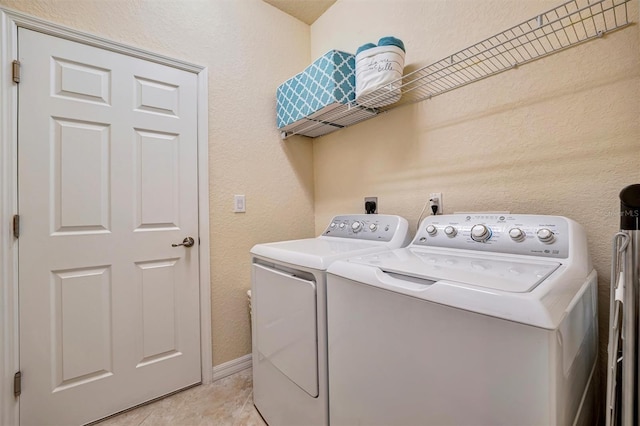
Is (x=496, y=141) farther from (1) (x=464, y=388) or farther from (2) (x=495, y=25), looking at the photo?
(1) (x=464, y=388)

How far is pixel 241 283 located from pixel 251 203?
55 cm

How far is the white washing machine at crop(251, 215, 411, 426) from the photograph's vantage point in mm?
1076

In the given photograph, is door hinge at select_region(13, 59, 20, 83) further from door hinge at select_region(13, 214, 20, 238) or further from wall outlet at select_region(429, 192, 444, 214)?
wall outlet at select_region(429, 192, 444, 214)

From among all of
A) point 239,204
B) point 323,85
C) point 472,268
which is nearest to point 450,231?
point 472,268

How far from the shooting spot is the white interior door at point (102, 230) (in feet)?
4.40

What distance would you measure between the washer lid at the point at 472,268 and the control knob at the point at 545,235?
0.31 feet

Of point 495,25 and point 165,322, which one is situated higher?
point 495,25

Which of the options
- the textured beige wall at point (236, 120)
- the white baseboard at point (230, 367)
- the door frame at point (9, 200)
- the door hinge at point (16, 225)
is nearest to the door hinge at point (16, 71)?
the door frame at point (9, 200)

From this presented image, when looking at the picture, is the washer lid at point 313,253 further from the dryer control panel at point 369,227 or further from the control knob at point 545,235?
the control knob at point 545,235

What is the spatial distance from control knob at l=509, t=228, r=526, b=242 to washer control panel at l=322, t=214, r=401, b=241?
1.74ft

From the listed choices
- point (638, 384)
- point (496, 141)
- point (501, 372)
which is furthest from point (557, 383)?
Result: point (496, 141)

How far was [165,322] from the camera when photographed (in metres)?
1.66

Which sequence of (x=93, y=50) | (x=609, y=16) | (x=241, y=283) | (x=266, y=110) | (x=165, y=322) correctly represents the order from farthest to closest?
1. (x=266, y=110)
2. (x=241, y=283)
3. (x=165, y=322)
4. (x=93, y=50)
5. (x=609, y=16)

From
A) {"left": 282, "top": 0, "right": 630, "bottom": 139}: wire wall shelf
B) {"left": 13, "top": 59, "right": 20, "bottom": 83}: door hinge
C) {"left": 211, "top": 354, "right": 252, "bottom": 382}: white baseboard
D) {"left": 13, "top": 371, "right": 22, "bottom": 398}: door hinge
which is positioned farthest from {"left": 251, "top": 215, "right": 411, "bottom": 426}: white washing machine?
{"left": 13, "top": 59, "right": 20, "bottom": 83}: door hinge
